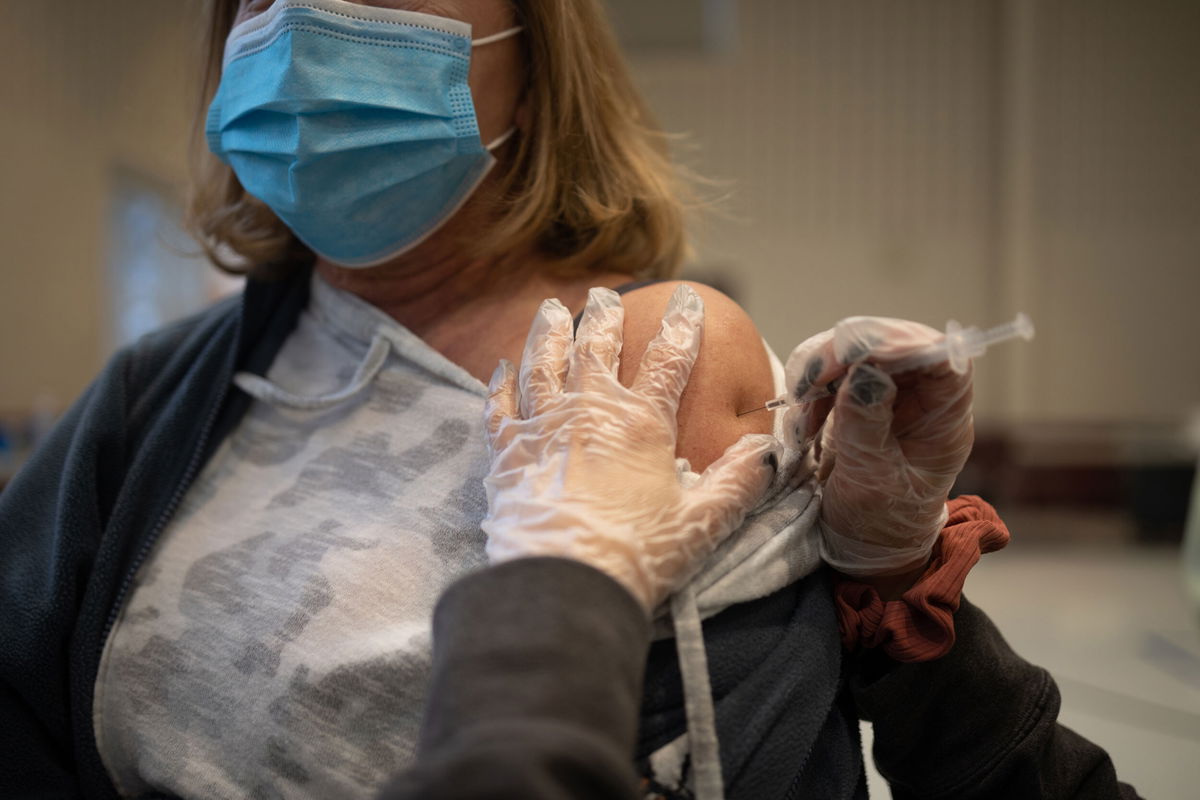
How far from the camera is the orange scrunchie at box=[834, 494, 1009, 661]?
0.80m

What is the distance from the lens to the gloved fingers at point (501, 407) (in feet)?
2.63

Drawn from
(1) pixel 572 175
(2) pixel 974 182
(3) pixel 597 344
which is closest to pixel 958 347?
(3) pixel 597 344

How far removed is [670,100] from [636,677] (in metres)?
6.78

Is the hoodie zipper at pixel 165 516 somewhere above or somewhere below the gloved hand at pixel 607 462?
below

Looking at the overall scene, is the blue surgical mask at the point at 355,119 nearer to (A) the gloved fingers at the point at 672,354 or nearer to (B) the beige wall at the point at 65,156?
(A) the gloved fingers at the point at 672,354

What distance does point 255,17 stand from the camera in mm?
1051

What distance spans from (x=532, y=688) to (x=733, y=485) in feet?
0.93

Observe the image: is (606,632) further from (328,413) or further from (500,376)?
(328,413)

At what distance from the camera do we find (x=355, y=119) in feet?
3.35

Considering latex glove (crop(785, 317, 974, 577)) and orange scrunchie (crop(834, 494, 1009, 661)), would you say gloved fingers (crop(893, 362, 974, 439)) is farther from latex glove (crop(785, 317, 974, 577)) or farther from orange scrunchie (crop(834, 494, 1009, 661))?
orange scrunchie (crop(834, 494, 1009, 661))

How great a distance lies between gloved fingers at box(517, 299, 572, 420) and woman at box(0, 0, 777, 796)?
0.24ft

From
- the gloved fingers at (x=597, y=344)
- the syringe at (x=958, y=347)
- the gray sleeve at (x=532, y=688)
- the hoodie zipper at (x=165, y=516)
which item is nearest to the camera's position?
the gray sleeve at (x=532, y=688)

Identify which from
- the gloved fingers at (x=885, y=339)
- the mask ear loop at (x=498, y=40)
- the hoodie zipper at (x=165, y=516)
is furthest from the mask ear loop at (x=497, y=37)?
the gloved fingers at (x=885, y=339)

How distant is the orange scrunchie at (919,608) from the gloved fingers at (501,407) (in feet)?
1.14
